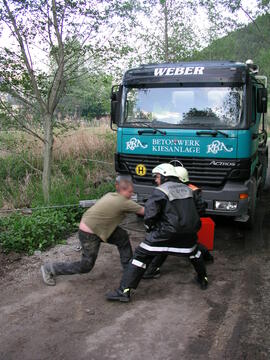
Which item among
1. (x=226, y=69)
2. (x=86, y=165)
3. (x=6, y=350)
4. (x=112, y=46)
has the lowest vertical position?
(x=6, y=350)

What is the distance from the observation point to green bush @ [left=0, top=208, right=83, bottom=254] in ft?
16.5

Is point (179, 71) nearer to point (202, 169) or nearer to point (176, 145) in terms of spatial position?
point (176, 145)

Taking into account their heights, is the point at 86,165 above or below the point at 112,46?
below

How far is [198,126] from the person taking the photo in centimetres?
535

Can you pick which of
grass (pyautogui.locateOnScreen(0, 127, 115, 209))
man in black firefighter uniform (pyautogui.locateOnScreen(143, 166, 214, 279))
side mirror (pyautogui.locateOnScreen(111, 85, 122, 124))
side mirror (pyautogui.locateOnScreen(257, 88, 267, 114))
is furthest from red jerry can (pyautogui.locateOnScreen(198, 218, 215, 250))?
grass (pyautogui.locateOnScreen(0, 127, 115, 209))

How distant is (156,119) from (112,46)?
218 cm

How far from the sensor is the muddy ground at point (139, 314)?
2908mm

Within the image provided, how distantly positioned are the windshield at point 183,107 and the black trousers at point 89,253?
223cm

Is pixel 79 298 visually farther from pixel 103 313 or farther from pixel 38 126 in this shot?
pixel 38 126

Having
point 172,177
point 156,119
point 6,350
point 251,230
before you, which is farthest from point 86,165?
point 6,350

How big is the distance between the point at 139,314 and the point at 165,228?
0.88 m

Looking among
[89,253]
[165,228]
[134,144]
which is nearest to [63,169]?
[134,144]

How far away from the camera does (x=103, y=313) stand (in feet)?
11.5

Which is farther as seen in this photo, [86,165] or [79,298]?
[86,165]
